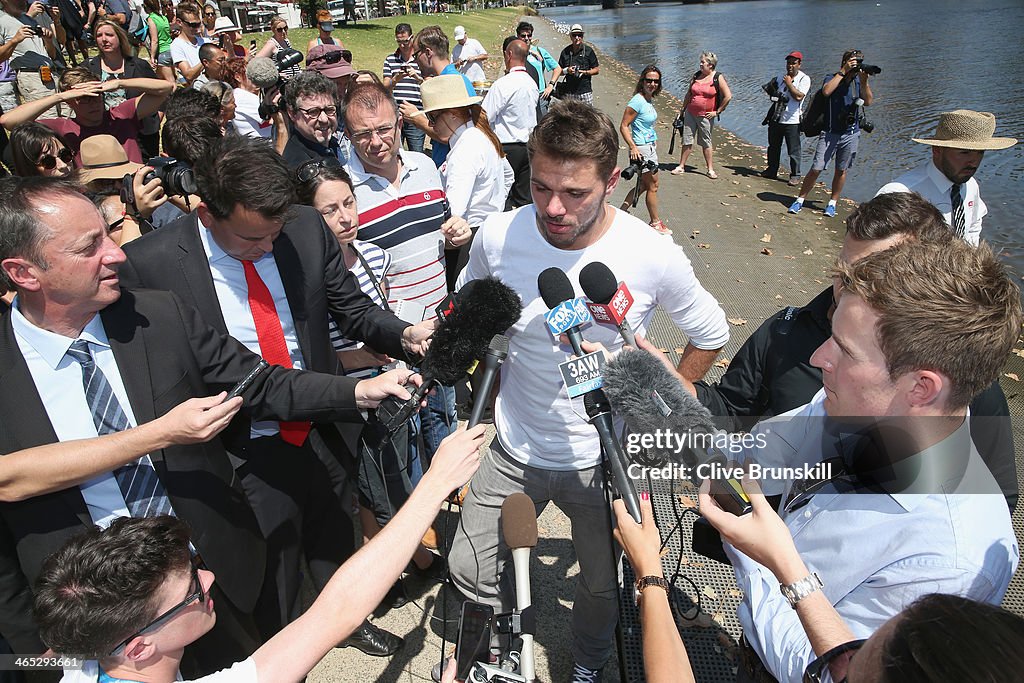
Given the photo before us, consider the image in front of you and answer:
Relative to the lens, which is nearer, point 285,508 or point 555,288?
point 555,288

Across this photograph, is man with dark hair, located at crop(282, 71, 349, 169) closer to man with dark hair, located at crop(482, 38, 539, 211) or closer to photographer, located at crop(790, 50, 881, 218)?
man with dark hair, located at crop(482, 38, 539, 211)

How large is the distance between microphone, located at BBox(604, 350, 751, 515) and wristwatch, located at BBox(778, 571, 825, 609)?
212 mm

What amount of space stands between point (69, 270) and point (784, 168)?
43.6ft

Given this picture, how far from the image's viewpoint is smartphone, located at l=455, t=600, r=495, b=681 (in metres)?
1.92

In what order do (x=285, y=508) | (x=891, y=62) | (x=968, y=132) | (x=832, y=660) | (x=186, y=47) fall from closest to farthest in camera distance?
(x=832, y=660) < (x=285, y=508) < (x=968, y=132) < (x=186, y=47) < (x=891, y=62)

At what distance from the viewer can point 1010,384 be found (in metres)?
5.18

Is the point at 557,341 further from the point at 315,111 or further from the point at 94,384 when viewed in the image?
the point at 315,111

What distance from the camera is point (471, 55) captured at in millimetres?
10719

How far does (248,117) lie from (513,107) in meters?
2.84

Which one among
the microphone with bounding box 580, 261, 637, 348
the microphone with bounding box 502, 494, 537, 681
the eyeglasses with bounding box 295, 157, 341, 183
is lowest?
the microphone with bounding box 502, 494, 537, 681

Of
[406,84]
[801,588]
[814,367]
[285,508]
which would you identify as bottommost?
[285,508]

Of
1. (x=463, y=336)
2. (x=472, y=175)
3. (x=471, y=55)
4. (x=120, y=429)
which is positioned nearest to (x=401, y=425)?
(x=463, y=336)

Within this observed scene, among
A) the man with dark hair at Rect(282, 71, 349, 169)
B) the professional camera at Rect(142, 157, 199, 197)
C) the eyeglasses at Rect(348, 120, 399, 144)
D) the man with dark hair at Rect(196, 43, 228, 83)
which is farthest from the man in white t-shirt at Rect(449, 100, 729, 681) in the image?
the man with dark hair at Rect(196, 43, 228, 83)

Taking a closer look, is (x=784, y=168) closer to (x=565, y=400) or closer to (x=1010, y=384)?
(x=1010, y=384)
